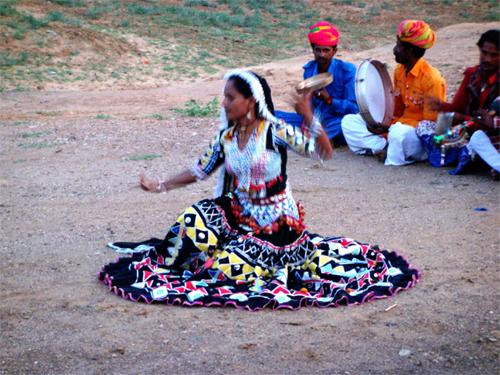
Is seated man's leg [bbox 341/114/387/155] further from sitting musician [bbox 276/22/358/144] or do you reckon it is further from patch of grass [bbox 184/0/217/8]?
patch of grass [bbox 184/0/217/8]

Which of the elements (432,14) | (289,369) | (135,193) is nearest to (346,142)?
(135,193)

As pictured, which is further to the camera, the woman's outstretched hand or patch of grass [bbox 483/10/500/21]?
patch of grass [bbox 483/10/500/21]

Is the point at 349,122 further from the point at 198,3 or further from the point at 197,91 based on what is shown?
the point at 198,3

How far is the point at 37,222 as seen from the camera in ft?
19.7

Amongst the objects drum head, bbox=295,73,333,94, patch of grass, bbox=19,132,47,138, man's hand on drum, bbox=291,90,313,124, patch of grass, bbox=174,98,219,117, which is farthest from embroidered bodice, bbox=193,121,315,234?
patch of grass, bbox=174,98,219,117

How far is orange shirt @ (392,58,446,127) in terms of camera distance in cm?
720

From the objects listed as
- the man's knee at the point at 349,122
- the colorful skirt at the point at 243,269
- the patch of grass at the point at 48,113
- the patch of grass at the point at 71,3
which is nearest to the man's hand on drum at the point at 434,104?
the man's knee at the point at 349,122

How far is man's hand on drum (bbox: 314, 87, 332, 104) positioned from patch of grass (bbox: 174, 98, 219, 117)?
265 cm

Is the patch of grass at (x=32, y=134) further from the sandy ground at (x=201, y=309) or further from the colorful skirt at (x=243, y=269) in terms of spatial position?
the colorful skirt at (x=243, y=269)

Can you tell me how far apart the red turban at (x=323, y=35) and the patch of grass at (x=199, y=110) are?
3097mm

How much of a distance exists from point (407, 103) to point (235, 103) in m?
3.46

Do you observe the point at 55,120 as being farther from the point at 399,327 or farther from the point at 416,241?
the point at 399,327

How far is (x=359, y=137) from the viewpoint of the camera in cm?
796

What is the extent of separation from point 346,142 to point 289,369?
16.3 ft
